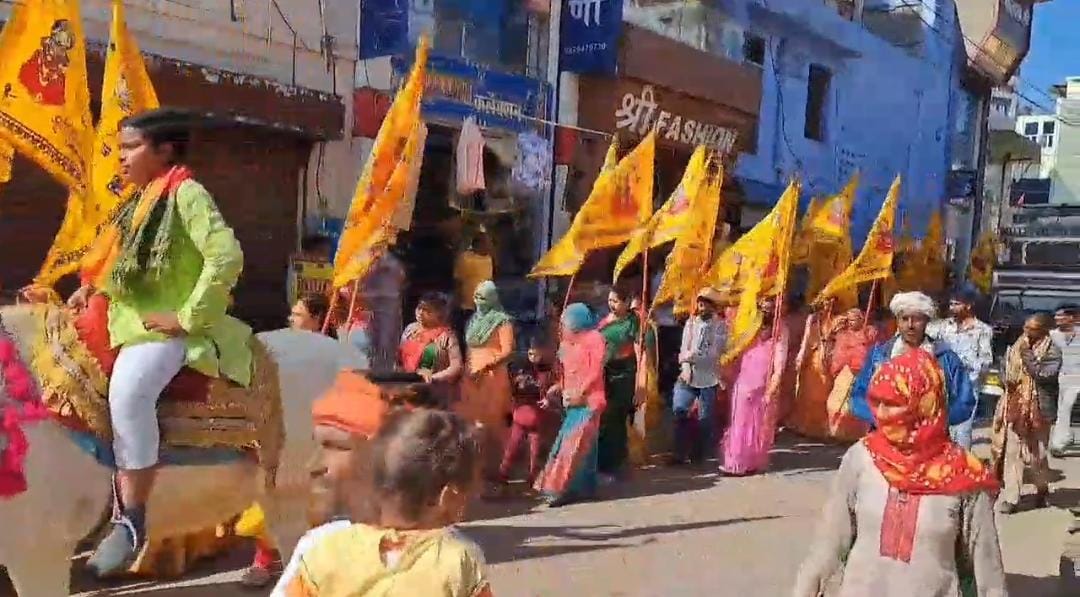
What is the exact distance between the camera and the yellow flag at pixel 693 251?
31.0ft

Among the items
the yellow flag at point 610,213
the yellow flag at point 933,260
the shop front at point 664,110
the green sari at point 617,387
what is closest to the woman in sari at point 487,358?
the green sari at point 617,387

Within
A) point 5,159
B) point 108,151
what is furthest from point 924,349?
point 5,159

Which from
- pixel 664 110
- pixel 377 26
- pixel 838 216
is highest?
pixel 377 26

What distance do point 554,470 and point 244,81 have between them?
4474 millimetres

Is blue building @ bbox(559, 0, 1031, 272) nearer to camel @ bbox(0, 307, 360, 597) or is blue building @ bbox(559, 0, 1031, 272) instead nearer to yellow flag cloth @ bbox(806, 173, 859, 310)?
yellow flag cloth @ bbox(806, 173, 859, 310)

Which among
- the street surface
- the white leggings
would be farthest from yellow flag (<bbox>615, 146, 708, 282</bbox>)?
the white leggings

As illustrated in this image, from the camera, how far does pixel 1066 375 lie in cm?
966

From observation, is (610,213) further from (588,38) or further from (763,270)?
(588,38)

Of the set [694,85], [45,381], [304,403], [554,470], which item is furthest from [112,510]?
[694,85]

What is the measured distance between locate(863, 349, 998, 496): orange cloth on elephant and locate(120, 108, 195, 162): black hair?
8.77 feet

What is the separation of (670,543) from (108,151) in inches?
156

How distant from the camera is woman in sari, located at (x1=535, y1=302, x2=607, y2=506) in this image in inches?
297

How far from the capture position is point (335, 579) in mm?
1971

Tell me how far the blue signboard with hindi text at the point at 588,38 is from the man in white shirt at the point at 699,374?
14.3 ft
